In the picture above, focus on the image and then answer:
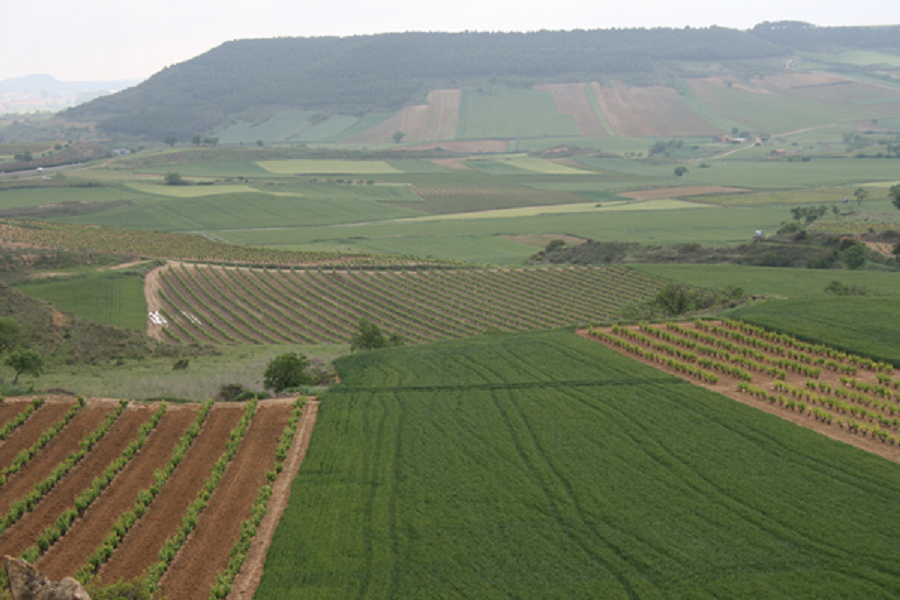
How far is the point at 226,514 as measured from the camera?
2825cm

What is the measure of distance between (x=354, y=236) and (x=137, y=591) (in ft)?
345

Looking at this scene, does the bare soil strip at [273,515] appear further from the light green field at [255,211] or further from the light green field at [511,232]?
the light green field at [255,211]

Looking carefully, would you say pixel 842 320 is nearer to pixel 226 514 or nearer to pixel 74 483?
pixel 226 514

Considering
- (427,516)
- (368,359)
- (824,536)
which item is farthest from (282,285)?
(824,536)

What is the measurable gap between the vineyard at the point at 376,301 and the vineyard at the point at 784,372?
1947 centimetres

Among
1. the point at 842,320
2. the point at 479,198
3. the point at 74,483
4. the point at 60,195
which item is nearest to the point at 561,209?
the point at 479,198

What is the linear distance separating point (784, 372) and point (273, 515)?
28113 mm

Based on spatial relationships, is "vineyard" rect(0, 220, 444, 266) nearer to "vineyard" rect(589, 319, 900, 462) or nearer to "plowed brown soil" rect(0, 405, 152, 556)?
"vineyard" rect(589, 319, 900, 462)

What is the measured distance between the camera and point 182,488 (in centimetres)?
3041

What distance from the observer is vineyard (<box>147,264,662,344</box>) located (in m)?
68.9

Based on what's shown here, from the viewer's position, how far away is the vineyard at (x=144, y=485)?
83.2ft

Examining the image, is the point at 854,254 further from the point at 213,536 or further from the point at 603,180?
the point at 603,180

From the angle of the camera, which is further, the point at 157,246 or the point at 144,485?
the point at 157,246

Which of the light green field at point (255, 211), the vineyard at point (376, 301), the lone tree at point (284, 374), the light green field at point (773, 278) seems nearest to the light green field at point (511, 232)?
the light green field at point (255, 211)
